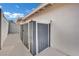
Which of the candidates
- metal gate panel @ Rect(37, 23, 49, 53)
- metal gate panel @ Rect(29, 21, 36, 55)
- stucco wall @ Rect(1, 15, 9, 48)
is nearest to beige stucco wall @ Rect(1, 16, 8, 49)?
stucco wall @ Rect(1, 15, 9, 48)

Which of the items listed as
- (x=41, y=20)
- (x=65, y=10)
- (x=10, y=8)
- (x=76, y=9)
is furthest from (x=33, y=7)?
(x=76, y=9)

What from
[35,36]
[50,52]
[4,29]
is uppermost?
[4,29]

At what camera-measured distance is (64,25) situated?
166cm

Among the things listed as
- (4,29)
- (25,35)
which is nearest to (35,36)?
(25,35)

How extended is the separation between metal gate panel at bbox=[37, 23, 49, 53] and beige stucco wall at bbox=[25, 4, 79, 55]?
93 mm

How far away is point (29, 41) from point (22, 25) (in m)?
0.27

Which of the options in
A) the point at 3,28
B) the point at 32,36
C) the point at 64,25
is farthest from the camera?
the point at 32,36

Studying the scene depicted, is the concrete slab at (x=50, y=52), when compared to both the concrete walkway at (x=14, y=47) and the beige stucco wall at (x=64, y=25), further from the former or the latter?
the concrete walkway at (x=14, y=47)

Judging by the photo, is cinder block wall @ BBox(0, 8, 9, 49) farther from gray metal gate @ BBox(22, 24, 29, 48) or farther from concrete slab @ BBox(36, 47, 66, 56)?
concrete slab @ BBox(36, 47, 66, 56)

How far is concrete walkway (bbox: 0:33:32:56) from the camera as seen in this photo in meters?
1.78

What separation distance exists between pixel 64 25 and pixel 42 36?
1.28 ft

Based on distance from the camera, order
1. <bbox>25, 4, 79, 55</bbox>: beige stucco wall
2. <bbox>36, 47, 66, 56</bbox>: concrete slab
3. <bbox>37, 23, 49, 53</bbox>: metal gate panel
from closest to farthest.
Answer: <bbox>25, 4, 79, 55</bbox>: beige stucco wall → <bbox>36, 47, 66, 56</bbox>: concrete slab → <bbox>37, 23, 49, 53</bbox>: metal gate panel

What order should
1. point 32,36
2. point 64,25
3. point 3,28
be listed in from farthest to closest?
point 32,36
point 3,28
point 64,25

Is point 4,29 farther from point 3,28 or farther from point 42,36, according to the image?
point 42,36
